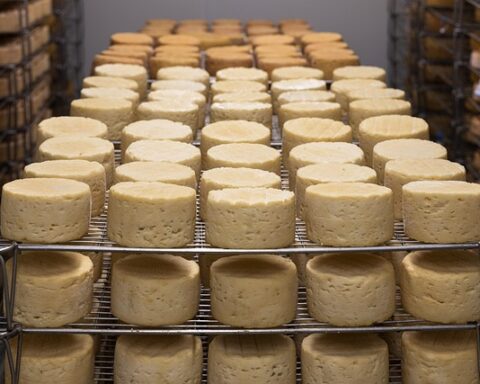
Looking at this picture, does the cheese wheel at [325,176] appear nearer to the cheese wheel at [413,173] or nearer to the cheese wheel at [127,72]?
the cheese wheel at [413,173]

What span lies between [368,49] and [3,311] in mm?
5316

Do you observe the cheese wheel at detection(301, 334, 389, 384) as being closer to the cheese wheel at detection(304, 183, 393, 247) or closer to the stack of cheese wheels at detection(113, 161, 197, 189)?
the cheese wheel at detection(304, 183, 393, 247)

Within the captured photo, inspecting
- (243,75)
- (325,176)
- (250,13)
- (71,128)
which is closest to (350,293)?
(325,176)

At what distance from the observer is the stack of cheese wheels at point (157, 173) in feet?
9.01

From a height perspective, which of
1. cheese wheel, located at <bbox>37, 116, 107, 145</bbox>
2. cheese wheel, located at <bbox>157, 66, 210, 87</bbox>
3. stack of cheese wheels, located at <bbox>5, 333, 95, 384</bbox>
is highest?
cheese wheel, located at <bbox>37, 116, 107, 145</bbox>

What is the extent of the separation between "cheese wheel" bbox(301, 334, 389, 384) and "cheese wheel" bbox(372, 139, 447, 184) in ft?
2.05

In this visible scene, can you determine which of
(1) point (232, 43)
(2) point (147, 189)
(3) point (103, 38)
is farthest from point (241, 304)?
(3) point (103, 38)

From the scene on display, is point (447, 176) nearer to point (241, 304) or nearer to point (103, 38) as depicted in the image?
point (241, 304)

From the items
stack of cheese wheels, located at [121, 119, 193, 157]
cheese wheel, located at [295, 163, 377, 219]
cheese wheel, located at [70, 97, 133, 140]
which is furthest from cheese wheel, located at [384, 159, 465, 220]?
cheese wheel, located at [70, 97, 133, 140]

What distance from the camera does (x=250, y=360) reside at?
247 centimetres

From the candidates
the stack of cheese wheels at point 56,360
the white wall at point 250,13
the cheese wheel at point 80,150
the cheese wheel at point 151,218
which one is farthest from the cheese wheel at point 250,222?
the white wall at point 250,13

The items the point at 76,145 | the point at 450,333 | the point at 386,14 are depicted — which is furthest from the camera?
the point at 386,14

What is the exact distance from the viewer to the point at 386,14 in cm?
751

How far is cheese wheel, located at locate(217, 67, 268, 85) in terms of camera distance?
175 inches
